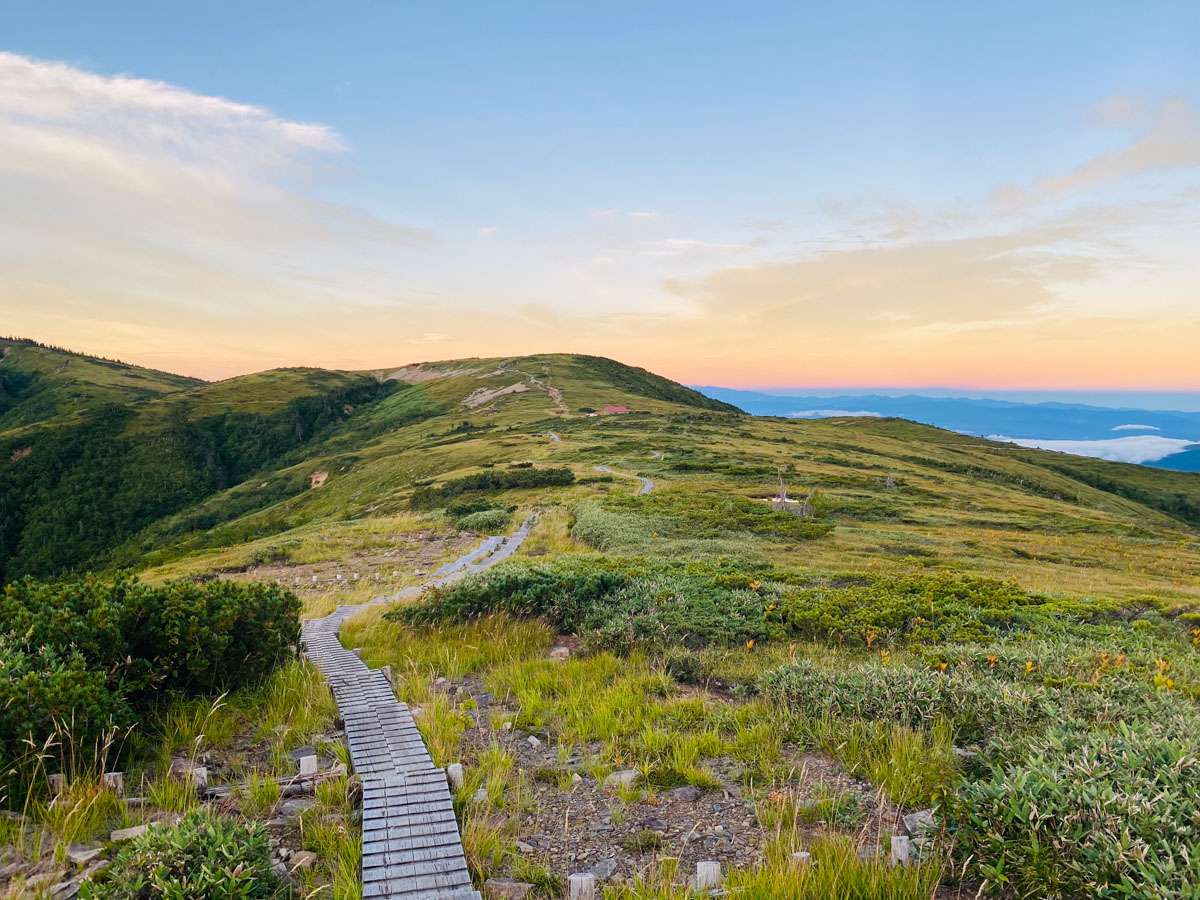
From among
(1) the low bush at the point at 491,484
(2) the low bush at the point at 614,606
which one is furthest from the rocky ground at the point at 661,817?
(1) the low bush at the point at 491,484

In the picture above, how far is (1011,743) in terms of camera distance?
5109 millimetres

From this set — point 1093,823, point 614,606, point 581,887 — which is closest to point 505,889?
point 581,887

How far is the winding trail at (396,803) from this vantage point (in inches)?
161

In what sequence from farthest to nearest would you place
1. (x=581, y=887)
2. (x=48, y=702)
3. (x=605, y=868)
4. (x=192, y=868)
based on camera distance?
(x=48, y=702) < (x=605, y=868) < (x=581, y=887) < (x=192, y=868)

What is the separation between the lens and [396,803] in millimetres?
4871

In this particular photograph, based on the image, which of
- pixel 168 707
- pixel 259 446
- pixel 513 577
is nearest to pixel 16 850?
pixel 168 707

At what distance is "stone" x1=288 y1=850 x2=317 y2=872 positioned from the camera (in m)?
4.16

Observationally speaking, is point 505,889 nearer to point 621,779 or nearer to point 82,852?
point 621,779

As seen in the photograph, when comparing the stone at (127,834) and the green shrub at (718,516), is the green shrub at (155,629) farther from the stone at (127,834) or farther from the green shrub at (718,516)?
the green shrub at (718,516)

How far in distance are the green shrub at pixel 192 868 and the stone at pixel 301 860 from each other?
0.74ft

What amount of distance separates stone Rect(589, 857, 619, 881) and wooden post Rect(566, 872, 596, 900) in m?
0.29

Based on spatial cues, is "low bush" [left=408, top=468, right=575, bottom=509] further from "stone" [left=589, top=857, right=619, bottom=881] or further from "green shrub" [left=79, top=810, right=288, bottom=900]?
"green shrub" [left=79, top=810, right=288, bottom=900]

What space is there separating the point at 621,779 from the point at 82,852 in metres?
4.11

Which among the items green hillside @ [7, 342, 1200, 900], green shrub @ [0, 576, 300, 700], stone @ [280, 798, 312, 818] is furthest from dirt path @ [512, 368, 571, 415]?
stone @ [280, 798, 312, 818]
